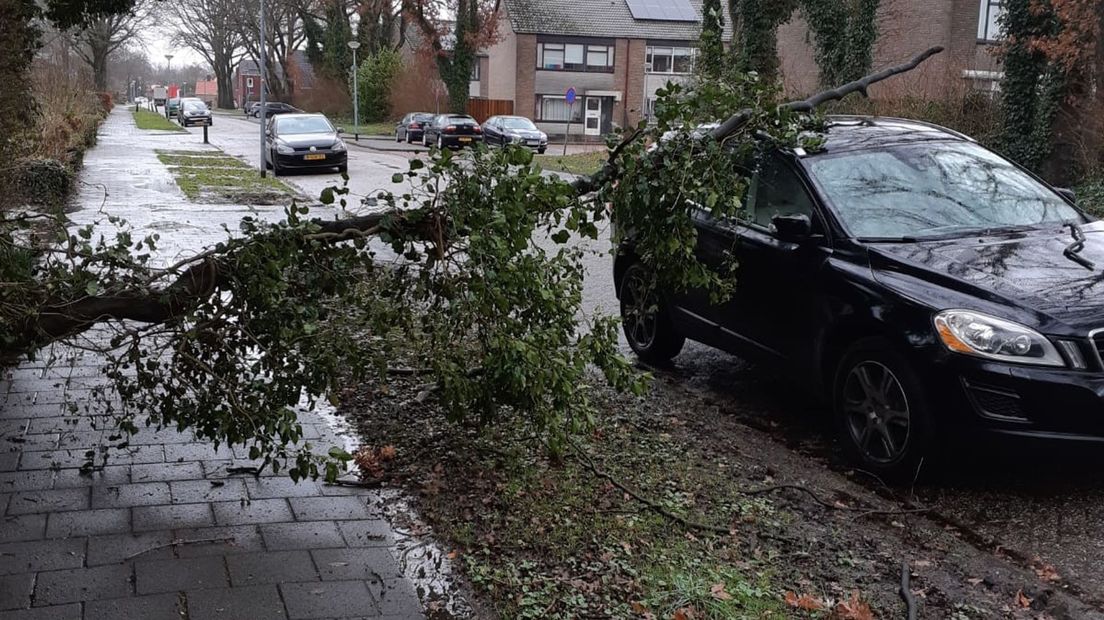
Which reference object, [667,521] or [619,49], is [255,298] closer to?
[667,521]

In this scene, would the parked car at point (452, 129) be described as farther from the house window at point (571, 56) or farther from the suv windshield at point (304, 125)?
the house window at point (571, 56)

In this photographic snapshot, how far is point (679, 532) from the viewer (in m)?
4.41

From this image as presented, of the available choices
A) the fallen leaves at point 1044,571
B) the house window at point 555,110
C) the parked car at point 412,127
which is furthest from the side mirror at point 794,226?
the house window at point 555,110

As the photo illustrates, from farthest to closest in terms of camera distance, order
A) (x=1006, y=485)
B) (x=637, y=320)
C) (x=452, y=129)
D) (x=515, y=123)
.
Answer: (x=515, y=123) → (x=452, y=129) → (x=637, y=320) → (x=1006, y=485)

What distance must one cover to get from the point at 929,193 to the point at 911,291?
1144mm

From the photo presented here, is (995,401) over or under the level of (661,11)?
under

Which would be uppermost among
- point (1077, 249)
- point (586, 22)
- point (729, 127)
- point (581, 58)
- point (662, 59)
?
point (586, 22)

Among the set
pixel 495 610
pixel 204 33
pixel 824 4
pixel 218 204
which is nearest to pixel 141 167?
pixel 218 204

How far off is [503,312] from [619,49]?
5948cm

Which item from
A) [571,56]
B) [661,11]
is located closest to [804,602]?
[571,56]

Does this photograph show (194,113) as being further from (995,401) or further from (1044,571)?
(1044,571)

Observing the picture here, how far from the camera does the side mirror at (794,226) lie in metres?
5.74

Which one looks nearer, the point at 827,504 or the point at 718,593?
the point at 718,593

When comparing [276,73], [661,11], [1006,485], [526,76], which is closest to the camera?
[1006,485]
